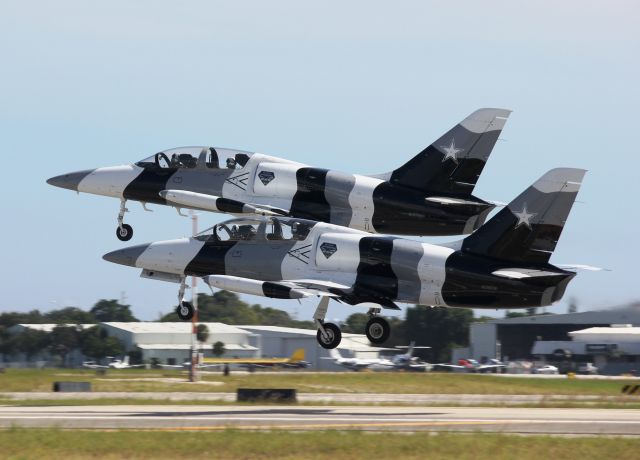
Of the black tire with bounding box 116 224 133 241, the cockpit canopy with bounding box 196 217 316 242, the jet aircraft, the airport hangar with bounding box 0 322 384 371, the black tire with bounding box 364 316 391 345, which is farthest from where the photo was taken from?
the airport hangar with bounding box 0 322 384 371

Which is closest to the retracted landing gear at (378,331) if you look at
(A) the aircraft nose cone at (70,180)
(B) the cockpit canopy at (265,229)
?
(B) the cockpit canopy at (265,229)

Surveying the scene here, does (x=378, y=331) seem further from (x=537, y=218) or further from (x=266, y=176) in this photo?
(x=266, y=176)

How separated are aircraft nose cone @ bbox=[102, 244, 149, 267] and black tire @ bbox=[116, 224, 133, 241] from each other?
9.43ft

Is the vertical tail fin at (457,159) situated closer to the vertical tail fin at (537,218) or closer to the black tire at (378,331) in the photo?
the vertical tail fin at (537,218)

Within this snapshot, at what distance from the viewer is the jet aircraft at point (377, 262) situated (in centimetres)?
3359

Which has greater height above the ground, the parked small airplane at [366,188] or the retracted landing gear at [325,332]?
the parked small airplane at [366,188]

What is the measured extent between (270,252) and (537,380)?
1509 inches

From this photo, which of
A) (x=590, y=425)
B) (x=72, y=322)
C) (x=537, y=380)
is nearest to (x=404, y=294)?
(x=590, y=425)

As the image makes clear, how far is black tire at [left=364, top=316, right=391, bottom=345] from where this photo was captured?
35812mm

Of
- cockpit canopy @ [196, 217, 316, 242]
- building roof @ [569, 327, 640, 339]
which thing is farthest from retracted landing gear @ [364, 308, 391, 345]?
building roof @ [569, 327, 640, 339]

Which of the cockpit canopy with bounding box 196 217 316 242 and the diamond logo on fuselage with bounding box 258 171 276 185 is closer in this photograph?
the cockpit canopy with bounding box 196 217 316 242

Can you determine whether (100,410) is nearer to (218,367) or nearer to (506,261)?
(506,261)

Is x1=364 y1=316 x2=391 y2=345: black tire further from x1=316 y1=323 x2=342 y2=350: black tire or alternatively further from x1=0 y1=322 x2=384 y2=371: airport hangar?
x1=0 y1=322 x2=384 y2=371: airport hangar

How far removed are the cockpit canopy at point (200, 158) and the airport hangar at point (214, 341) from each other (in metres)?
68.1
